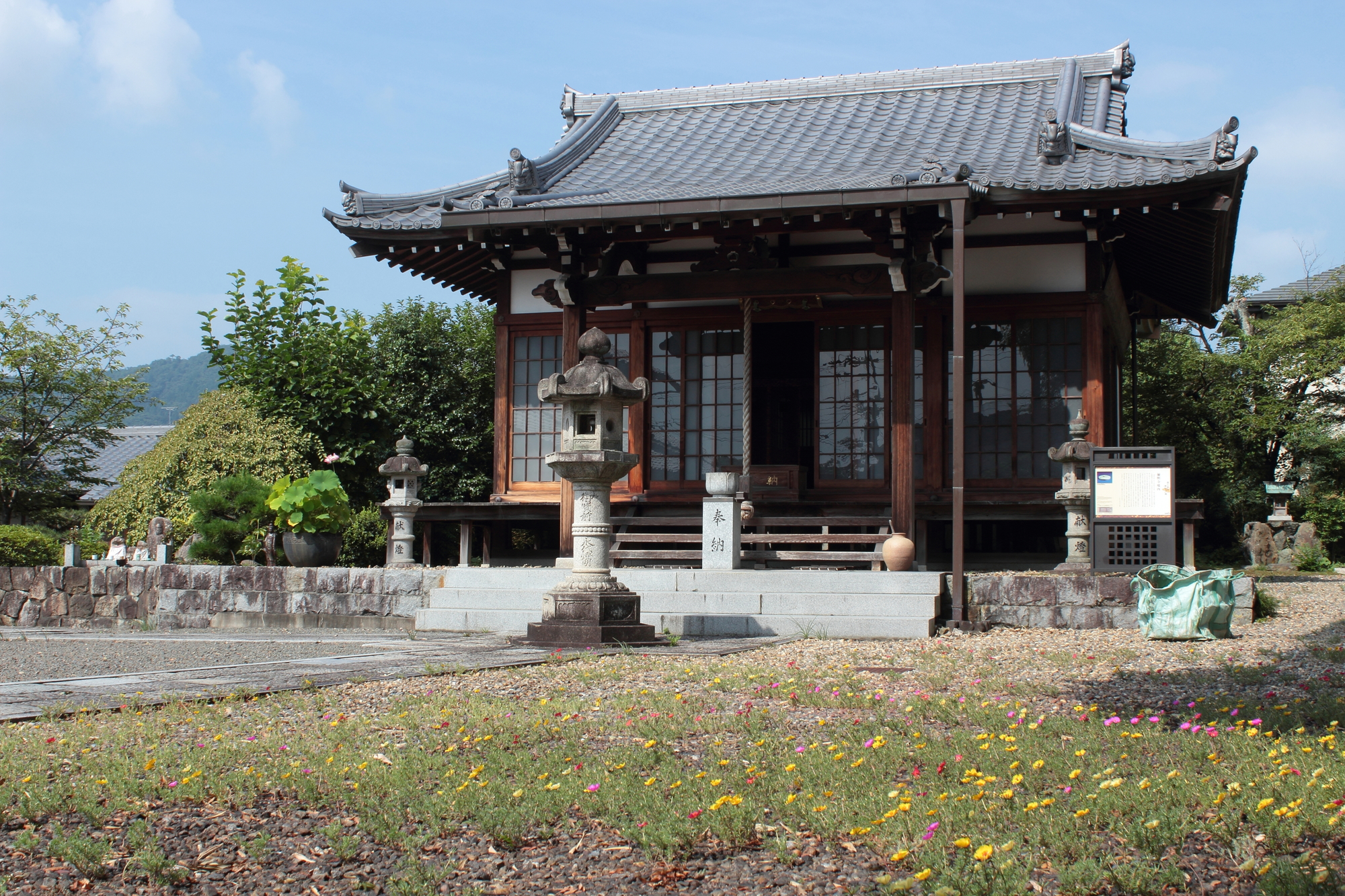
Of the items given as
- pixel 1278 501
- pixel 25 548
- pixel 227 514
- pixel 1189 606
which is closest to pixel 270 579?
pixel 227 514

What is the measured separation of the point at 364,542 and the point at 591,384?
7.20 metres

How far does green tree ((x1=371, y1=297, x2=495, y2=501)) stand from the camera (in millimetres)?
18469

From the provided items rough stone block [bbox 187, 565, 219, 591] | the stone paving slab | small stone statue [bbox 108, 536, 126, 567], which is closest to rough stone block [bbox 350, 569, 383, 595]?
the stone paving slab


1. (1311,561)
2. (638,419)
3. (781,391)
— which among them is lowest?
(1311,561)

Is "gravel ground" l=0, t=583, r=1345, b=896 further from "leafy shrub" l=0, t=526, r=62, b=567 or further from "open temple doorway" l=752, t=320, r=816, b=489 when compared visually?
"open temple doorway" l=752, t=320, r=816, b=489

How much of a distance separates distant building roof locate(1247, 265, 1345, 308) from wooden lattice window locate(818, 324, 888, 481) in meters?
15.7

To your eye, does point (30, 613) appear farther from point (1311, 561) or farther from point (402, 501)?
point (1311, 561)

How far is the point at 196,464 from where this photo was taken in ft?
49.2

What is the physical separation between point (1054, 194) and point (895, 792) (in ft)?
26.9

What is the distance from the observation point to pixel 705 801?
10.8 feet

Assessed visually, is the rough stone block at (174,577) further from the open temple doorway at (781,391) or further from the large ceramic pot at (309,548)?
the open temple doorway at (781,391)

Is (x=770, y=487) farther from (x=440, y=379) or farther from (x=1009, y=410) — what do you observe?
(x=440, y=379)

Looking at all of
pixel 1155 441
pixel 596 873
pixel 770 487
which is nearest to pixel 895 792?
pixel 596 873

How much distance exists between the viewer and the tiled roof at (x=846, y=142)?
10.6 metres
